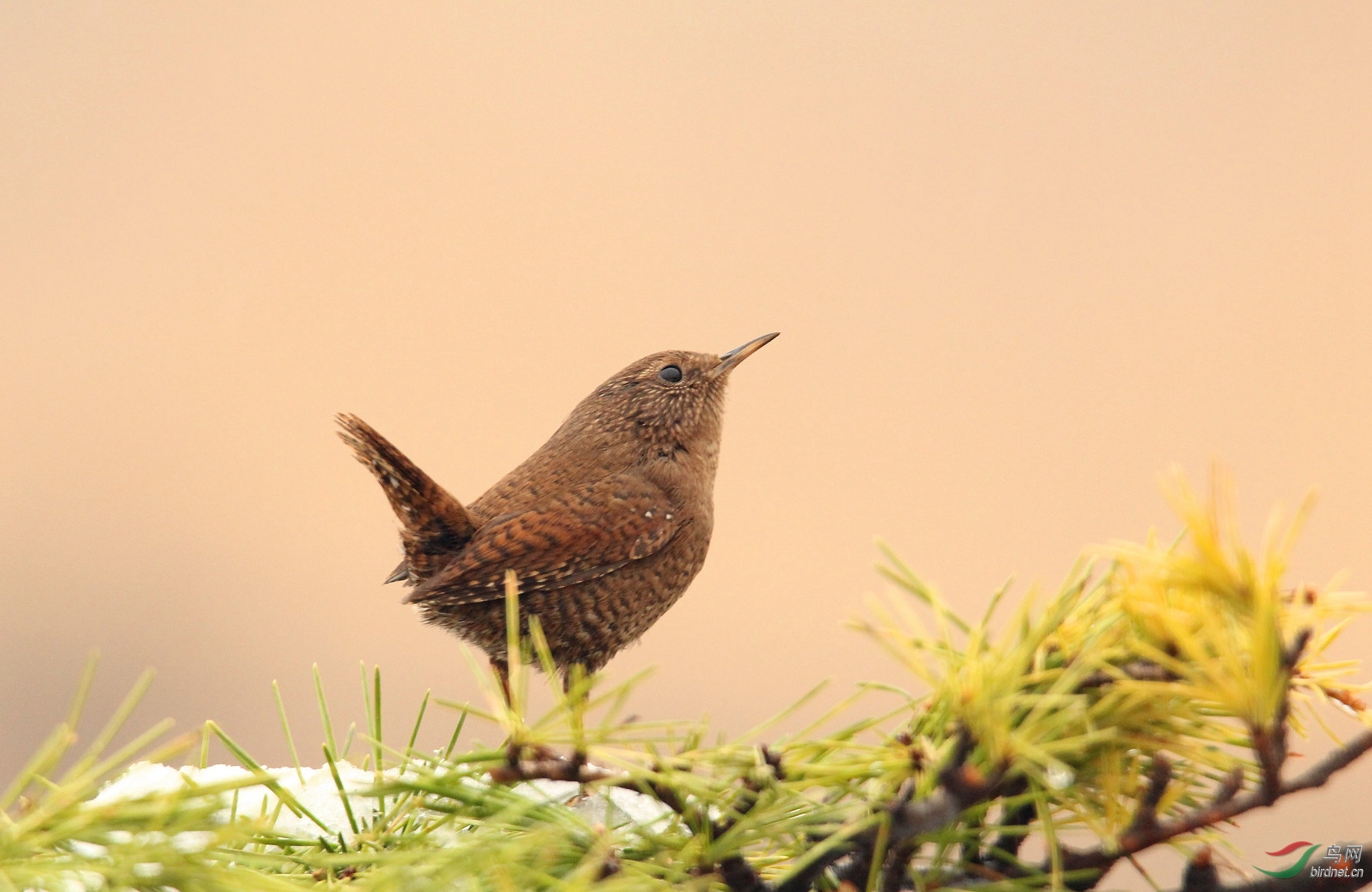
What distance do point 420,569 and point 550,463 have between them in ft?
1.27

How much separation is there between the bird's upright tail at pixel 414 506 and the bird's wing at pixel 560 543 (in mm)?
47

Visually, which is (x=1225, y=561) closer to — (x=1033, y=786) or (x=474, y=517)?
(x=1033, y=786)

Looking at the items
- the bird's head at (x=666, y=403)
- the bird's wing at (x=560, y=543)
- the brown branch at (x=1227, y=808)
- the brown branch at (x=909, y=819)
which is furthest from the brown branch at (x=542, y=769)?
the bird's head at (x=666, y=403)

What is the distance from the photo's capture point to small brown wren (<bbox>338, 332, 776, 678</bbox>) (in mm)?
2070

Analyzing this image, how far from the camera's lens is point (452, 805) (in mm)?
939

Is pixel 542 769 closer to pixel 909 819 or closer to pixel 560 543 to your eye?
pixel 909 819

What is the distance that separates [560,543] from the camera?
216cm

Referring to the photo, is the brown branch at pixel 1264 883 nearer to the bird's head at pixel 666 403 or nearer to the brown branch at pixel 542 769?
the brown branch at pixel 542 769

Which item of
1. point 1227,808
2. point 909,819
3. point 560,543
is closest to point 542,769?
point 909,819

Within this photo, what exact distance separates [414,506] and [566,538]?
281mm

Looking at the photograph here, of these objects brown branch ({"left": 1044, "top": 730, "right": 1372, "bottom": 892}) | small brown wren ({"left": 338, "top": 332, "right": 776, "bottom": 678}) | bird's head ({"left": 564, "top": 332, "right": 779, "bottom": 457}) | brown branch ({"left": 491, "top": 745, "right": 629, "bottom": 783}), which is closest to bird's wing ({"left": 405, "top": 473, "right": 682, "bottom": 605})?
small brown wren ({"left": 338, "top": 332, "right": 776, "bottom": 678})

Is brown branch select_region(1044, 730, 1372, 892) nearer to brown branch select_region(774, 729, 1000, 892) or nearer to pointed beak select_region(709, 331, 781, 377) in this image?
brown branch select_region(774, 729, 1000, 892)

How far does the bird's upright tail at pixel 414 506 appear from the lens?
2023 millimetres

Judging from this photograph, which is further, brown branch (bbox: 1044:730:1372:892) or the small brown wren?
the small brown wren
